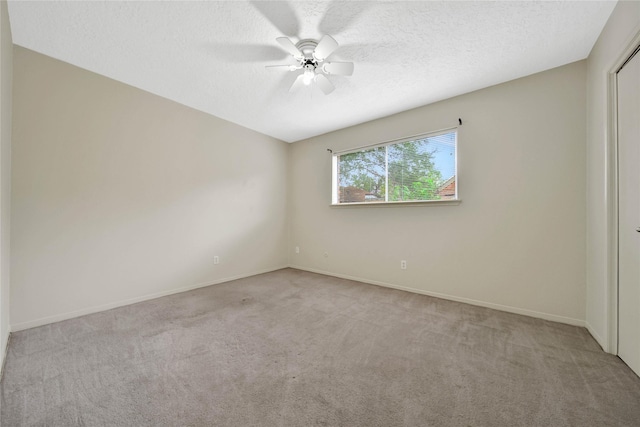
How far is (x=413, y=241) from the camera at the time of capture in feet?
10.9

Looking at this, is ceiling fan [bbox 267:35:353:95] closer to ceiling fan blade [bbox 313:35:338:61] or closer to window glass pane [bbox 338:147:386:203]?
ceiling fan blade [bbox 313:35:338:61]

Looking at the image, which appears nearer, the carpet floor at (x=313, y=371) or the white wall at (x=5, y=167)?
the carpet floor at (x=313, y=371)

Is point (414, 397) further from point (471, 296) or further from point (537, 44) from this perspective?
point (537, 44)

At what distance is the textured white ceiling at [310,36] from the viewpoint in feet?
5.85

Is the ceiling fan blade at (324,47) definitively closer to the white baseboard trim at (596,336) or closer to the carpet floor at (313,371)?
the carpet floor at (313,371)

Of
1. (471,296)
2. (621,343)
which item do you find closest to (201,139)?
(471,296)

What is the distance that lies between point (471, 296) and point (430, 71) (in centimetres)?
256

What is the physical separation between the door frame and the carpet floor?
0.26 m

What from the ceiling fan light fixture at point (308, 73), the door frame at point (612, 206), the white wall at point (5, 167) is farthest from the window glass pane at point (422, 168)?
the white wall at point (5, 167)

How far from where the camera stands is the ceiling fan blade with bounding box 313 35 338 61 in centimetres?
186

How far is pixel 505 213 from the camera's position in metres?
2.66

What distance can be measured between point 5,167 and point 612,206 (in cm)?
475

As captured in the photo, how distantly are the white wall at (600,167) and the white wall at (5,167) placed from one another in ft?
14.2

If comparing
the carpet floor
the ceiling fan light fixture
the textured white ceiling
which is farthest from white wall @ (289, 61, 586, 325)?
the ceiling fan light fixture
